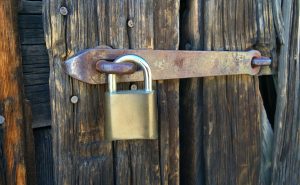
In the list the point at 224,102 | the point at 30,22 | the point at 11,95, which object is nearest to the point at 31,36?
the point at 30,22

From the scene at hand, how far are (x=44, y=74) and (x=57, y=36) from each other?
139 millimetres

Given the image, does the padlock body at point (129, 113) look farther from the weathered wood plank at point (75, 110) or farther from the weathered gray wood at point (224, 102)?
the weathered gray wood at point (224, 102)

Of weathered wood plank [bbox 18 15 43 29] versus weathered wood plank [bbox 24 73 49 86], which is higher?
weathered wood plank [bbox 18 15 43 29]

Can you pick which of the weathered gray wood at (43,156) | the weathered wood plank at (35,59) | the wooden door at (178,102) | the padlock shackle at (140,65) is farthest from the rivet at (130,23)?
the weathered gray wood at (43,156)

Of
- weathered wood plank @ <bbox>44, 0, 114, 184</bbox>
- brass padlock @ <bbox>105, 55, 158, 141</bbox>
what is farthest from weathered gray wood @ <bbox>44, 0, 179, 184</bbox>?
brass padlock @ <bbox>105, 55, 158, 141</bbox>

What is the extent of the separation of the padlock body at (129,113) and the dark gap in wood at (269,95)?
63cm

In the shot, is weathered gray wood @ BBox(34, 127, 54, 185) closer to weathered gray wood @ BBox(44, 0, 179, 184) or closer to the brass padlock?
weathered gray wood @ BBox(44, 0, 179, 184)

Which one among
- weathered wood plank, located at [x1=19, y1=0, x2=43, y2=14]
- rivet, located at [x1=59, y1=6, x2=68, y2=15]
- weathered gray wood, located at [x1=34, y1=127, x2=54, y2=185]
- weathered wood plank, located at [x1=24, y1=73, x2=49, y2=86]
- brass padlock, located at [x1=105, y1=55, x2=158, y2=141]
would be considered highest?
weathered wood plank, located at [x1=19, y1=0, x2=43, y2=14]

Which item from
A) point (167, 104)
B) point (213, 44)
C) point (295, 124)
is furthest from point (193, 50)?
point (295, 124)

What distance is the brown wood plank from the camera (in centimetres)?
76

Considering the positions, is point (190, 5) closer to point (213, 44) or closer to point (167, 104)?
point (213, 44)

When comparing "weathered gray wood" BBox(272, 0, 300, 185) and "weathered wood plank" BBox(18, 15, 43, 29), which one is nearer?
"weathered wood plank" BBox(18, 15, 43, 29)

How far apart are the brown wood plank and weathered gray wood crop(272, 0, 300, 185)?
0.82 m

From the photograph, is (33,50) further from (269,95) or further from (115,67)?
(269,95)
